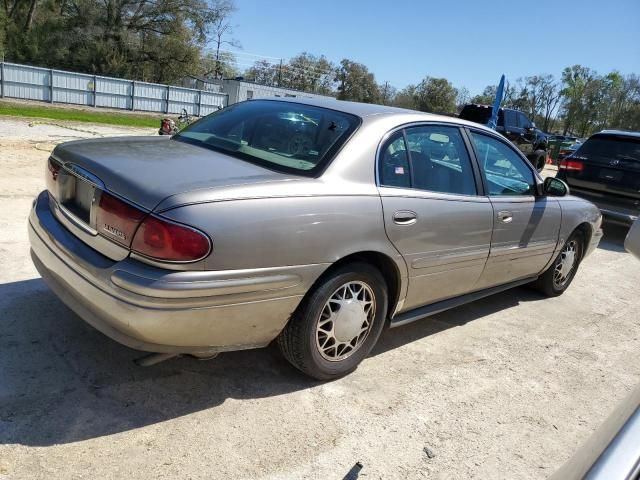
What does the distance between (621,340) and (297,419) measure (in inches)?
125

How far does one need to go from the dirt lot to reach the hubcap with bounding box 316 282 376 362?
0.74 feet

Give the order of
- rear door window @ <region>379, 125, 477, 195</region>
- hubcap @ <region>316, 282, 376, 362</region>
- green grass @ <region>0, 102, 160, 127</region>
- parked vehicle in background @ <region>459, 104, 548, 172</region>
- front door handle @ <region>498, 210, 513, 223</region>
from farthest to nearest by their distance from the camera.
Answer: green grass @ <region>0, 102, 160, 127</region> < parked vehicle in background @ <region>459, 104, 548, 172</region> < front door handle @ <region>498, 210, 513, 223</region> < rear door window @ <region>379, 125, 477, 195</region> < hubcap @ <region>316, 282, 376, 362</region>

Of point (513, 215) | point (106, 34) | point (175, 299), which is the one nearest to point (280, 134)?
point (175, 299)

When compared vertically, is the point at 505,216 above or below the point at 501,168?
below

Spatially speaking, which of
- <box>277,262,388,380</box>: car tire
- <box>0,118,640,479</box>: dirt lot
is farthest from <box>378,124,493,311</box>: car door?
<box>0,118,640,479</box>: dirt lot

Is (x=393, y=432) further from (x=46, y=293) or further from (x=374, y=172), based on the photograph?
(x=46, y=293)

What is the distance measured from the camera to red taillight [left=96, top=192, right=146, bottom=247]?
2463 mm

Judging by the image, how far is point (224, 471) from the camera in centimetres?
240

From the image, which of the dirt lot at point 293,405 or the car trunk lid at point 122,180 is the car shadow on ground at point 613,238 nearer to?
the dirt lot at point 293,405

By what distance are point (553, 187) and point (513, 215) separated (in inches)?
31.5

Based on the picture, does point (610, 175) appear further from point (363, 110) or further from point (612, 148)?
point (363, 110)

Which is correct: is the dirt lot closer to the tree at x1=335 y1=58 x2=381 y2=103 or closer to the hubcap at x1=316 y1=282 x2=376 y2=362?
the hubcap at x1=316 y1=282 x2=376 y2=362

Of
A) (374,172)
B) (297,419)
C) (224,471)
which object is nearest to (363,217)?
(374,172)

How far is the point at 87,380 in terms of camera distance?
291 cm
